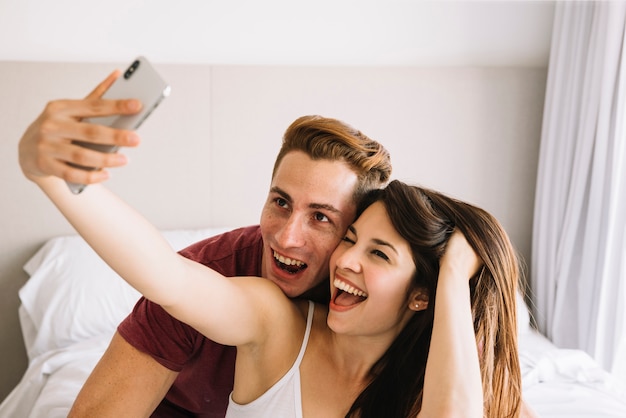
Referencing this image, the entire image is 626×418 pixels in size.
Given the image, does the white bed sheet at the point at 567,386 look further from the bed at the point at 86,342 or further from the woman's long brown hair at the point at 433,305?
the woman's long brown hair at the point at 433,305

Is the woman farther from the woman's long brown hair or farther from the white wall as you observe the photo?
the white wall

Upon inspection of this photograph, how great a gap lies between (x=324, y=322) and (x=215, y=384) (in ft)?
1.01

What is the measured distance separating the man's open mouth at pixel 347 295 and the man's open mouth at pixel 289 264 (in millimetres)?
162

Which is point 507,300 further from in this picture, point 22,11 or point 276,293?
point 22,11

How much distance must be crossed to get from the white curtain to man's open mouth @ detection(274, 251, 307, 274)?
1582mm

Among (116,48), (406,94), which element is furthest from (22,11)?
(406,94)

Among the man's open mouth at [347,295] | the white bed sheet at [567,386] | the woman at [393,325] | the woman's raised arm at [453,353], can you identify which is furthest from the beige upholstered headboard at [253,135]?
the woman's raised arm at [453,353]

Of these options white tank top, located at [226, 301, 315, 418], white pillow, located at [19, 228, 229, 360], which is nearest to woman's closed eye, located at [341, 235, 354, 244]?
white tank top, located at [226, 301, 315, 418]

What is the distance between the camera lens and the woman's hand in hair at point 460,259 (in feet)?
4.36

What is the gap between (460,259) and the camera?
1.35 m

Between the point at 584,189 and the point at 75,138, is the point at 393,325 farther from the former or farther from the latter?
the point at 584,189

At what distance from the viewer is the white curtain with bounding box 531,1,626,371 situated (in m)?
2.67

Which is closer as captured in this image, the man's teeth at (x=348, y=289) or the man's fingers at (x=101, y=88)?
the man's fingers at (x=101, y=88)

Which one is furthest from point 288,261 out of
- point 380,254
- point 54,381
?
point 54,381
